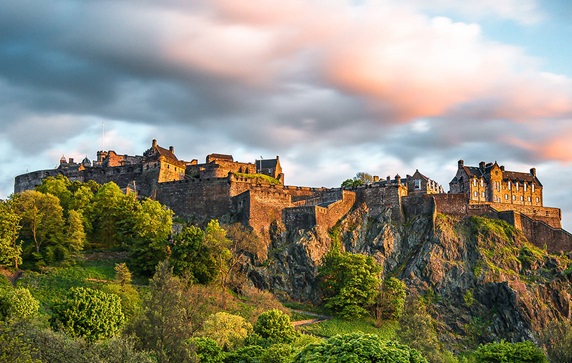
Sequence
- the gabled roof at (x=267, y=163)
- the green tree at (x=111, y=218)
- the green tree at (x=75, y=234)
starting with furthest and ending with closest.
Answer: the gabled roof at (x=267, y=163), the green tree at (x=111, y=218), the green tree at (x=75, y=234)

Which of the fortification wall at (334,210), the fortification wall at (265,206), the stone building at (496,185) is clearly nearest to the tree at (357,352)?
the fortification wall at (265,206)

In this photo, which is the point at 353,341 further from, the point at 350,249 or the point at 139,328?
the point at 350,249

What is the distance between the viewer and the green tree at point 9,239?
74000mm

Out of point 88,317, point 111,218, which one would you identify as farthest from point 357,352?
point 111,218

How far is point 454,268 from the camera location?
87.2 meters

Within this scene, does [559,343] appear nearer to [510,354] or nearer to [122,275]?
[510,354]

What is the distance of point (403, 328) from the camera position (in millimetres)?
63469

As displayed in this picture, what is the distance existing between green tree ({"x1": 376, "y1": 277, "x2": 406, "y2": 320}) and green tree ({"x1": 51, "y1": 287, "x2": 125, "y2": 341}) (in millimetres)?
32588

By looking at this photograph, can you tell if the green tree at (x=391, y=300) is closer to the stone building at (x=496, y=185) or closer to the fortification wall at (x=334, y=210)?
the fortification wall at (x=334, y=210)

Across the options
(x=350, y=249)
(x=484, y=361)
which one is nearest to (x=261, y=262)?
(x=350, y=249)

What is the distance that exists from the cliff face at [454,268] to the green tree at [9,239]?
25.5 m

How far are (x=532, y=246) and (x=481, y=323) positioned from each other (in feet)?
50.4

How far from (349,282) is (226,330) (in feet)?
73.7

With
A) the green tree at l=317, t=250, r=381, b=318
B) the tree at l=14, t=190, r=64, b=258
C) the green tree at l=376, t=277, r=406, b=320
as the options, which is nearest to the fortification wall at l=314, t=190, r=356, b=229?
the green tree at l=317, t=250, r=381, b=318
